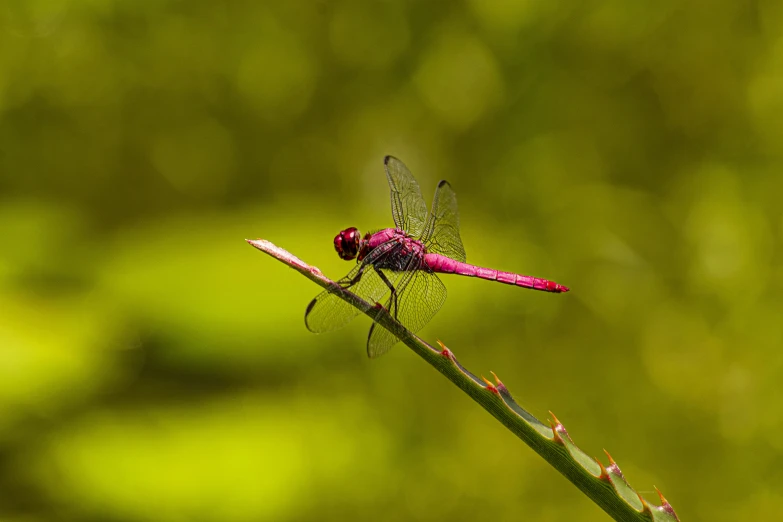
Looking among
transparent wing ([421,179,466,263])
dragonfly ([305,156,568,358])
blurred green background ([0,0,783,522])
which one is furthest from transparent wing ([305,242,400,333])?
blurred green background ([0,0,783,522])

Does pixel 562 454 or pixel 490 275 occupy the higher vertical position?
pixel 490 275

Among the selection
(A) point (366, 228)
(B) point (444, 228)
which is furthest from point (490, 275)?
→ (A) point (366, 228)

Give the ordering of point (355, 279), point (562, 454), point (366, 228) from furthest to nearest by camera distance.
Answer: point (366, 228)
point (355, 279)
point (562, 454)

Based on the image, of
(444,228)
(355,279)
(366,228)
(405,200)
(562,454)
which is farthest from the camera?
(366,228)

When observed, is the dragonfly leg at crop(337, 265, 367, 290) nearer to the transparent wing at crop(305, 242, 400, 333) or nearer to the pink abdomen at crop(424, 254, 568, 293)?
the transparent wing at crop(305, 242, 400, 333)

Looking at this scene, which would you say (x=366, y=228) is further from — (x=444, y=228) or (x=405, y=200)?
(x=444, y=228)
